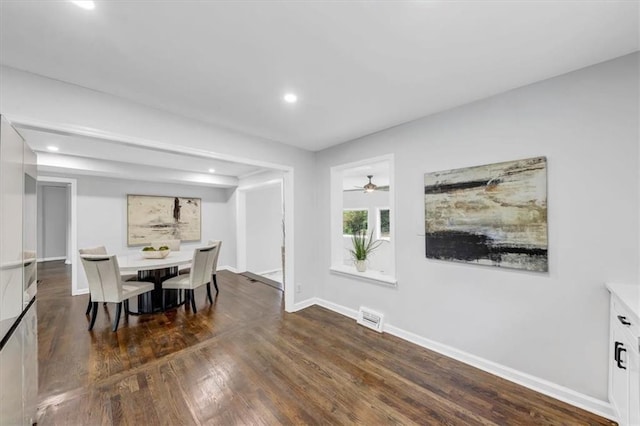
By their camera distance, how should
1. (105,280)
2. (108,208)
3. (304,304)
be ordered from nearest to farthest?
1. (105,280)
2. (304,304)
3. (108,208)

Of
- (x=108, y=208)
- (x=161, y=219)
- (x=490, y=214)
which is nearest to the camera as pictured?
(x=490, y=214)

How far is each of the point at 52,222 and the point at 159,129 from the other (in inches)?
350

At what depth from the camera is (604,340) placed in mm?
1793

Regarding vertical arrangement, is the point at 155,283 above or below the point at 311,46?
below

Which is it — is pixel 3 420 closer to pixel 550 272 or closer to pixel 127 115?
pixel 127 115

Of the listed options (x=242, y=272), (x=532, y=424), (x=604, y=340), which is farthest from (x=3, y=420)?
(x=242, y=272)

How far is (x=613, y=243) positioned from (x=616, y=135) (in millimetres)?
778

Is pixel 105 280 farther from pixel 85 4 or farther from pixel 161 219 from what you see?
pixel 85 4

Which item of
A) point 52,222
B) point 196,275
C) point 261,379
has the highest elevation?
point 52,222

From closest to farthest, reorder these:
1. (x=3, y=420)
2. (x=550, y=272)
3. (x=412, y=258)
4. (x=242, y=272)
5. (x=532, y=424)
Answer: (x=3, y=420) → (x=532, y=424) → (x=550, y=272) → (x=412, y=258) → (x=242, y=272)

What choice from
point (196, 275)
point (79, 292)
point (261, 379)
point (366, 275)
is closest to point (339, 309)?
point (366, 275)

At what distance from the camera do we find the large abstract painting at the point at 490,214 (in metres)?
2.05

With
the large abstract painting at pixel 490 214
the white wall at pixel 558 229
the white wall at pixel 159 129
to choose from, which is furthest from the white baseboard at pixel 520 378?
the white wall at pixel 159 129

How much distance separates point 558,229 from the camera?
198cm
